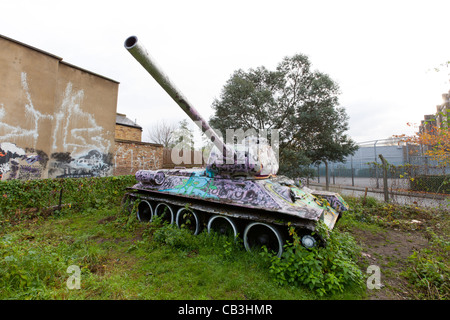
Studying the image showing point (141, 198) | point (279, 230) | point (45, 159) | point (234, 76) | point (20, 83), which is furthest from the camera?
point (234, 76)

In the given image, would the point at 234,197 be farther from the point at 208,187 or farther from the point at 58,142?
the point at 58,142

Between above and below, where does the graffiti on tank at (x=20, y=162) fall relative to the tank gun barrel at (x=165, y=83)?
below

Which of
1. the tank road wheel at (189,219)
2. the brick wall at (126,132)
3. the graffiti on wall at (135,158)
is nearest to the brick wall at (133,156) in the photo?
the graffiti on wall at (135,158)

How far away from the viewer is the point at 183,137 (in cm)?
3014

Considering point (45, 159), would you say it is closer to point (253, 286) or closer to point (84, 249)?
point (84, 249)

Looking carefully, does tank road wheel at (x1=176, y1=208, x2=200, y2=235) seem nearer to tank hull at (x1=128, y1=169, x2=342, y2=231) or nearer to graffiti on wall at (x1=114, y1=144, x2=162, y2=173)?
tank hull at (x1=128, y1=169, x2=342, y2=231)

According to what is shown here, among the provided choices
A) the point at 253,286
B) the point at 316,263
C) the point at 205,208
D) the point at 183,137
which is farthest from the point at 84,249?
the point at 183,137

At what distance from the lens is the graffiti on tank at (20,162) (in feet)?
26.2

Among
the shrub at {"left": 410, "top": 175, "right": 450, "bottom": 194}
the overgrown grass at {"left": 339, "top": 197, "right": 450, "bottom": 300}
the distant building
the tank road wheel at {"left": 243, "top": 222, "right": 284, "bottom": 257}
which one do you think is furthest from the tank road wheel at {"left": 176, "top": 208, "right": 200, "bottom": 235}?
the shrub at {"left": 410, "top": 175, "right": 450, "bottom": 194}

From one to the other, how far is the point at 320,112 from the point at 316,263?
9.39 m

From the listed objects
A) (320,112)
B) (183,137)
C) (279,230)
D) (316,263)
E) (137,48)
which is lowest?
(316,263)

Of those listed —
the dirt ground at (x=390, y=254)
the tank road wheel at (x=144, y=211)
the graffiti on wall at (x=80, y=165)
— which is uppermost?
the graffiti on wall at (x=80, y=165)

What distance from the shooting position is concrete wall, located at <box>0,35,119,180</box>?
8.14 metres

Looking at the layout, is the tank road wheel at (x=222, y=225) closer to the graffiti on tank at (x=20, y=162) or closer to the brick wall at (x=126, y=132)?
the graffiti on tank at (x=20, y=162)
